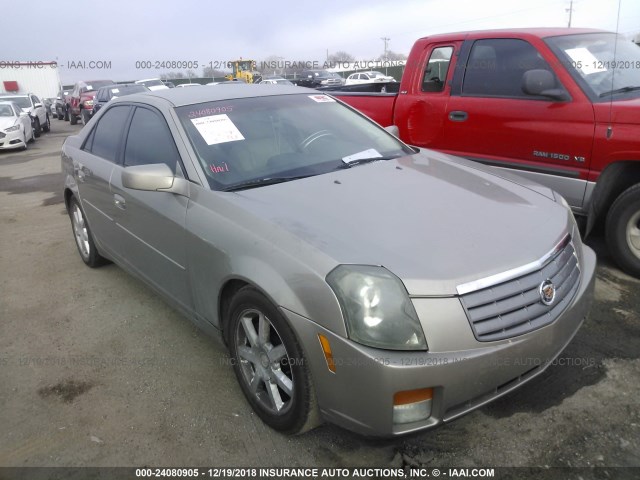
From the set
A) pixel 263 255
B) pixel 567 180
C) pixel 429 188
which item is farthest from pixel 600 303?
pixel 263 255

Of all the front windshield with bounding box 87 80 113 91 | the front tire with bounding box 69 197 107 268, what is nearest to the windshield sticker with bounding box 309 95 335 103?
the front tire with bounding box 69 197 107 268

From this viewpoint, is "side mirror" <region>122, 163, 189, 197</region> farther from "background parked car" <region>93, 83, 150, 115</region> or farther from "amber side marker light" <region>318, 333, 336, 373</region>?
"background parked car" <region>93, 83, 150, 115</region>

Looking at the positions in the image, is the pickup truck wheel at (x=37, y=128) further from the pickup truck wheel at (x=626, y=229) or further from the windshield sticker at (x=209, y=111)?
the pickup truck wheel at (x=626, y=229)

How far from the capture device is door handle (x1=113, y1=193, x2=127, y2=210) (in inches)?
135

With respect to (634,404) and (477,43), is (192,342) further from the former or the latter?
(477,43)

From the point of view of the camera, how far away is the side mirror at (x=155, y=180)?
274 cm

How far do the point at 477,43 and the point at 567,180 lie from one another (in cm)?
162

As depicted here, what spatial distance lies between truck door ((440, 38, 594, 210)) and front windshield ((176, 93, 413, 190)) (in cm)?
141

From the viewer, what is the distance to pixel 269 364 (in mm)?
2398

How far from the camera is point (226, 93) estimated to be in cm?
340

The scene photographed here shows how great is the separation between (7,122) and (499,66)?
561 inches

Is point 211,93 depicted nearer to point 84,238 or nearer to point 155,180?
point 155,180

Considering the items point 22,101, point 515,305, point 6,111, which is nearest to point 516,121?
point 515,305

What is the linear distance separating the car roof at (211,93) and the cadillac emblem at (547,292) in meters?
2.22
